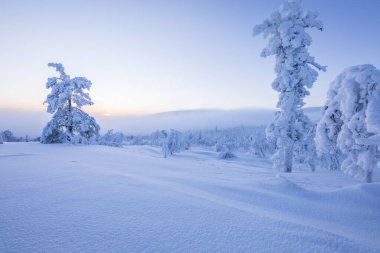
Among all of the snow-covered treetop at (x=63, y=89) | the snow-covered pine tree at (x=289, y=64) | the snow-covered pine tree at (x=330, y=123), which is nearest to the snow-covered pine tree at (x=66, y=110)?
the snow-covered treetop at (x=63, y=89)

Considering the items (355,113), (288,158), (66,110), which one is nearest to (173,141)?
(66,110)

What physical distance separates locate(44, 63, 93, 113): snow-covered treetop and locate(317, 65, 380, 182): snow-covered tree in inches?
713

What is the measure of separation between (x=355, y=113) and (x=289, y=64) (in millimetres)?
8850

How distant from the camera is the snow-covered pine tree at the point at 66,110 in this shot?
18906 mm

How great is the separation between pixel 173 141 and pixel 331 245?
38.6 meters

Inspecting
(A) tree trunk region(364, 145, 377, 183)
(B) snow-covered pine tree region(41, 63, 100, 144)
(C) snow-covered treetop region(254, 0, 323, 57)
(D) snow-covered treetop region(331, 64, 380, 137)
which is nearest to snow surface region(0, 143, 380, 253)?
(A) tree trunk region(364, 145, 377, 183)

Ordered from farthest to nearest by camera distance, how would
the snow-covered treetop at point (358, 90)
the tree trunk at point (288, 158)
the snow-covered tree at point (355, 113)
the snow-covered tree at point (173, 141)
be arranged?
the snow-covered tree at point (173, 141), the tree trunk at point (288, 158), the snow-covered tree at point (355, 113), the snow-covered treetop at point (358, 90)

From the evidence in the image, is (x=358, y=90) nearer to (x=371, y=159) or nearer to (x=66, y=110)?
(x=371, y=159)

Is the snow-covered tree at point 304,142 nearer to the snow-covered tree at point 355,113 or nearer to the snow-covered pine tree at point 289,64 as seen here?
the snow-covered pine tree at point 289,64

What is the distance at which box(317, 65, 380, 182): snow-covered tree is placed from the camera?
7577mm

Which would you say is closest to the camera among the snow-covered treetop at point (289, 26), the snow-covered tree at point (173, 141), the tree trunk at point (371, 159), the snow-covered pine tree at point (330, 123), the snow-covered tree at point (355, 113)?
the snow-covered tree at point (355, 113)

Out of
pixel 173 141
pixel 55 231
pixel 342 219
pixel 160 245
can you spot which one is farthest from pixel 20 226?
pixel 173 141

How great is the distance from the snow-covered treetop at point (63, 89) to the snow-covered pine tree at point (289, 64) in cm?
1467

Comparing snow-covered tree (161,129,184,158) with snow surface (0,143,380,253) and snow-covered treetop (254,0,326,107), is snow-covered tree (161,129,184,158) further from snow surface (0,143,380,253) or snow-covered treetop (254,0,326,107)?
snow surface (0,143,380,253)
